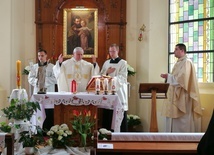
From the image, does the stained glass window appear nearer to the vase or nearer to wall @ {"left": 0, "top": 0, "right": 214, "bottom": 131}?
wall @ {"left": 0, "top": 0, "right": 214, "bottom": 131}

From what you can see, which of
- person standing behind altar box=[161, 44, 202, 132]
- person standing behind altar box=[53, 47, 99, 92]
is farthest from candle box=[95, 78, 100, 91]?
person standing behind altar box=[161, 44, 202, 132]

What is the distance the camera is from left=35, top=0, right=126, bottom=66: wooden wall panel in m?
9.48

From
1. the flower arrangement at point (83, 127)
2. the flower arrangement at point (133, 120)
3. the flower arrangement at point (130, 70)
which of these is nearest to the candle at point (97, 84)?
the flower arrangement at point (83, 127)

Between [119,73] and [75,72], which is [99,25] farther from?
[75,72]

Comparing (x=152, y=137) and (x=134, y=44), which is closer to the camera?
(x=152, y=137)

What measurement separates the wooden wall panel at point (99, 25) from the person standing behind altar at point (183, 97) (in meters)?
2.08

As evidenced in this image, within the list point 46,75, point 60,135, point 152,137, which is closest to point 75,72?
point 46,75

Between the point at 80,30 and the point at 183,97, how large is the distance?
351 centimetres

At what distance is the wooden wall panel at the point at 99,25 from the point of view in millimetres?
9477

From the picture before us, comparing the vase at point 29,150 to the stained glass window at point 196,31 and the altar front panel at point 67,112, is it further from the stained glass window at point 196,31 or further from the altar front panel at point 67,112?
the stained glass window at point 196,31

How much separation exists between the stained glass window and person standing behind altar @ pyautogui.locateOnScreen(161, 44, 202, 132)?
929mm

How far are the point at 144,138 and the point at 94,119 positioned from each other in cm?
261

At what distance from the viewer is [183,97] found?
7.68m

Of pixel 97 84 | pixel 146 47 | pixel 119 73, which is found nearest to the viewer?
pixel 97 84
